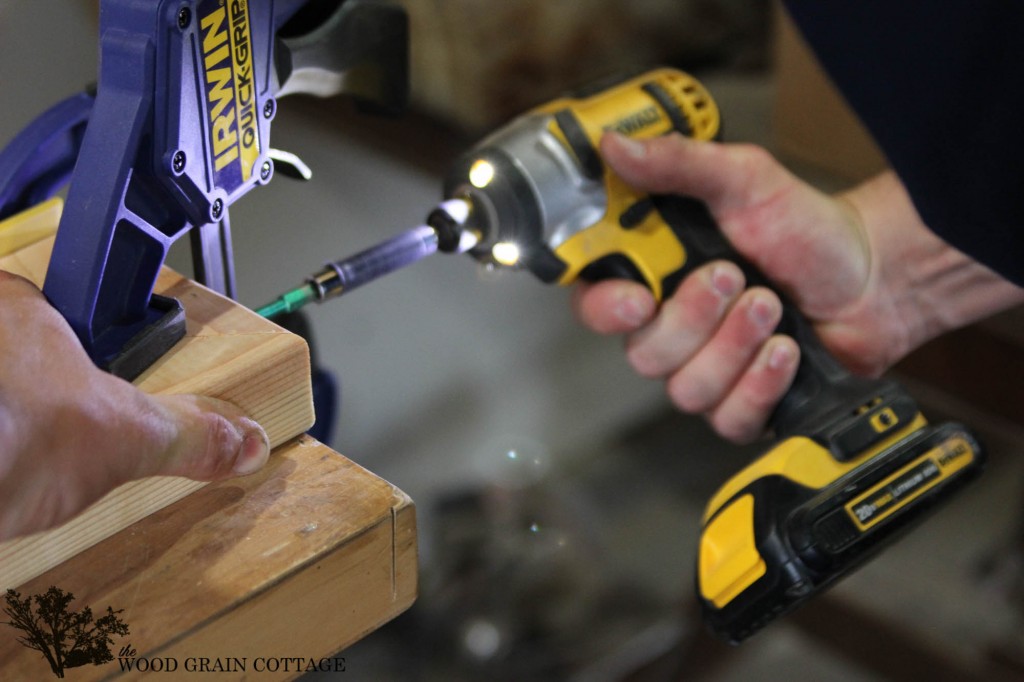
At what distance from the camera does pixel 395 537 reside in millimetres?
501

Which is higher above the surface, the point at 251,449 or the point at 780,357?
the point at 251,449

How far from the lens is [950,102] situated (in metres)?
0.73

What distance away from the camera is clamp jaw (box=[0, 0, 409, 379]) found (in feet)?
1.57

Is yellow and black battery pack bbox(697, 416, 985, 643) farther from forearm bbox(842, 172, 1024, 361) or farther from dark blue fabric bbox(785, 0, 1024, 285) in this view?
forearm bbox(842, 172, 1024, 361)

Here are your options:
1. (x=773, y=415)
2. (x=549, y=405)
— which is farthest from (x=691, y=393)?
(x=549, y=405)

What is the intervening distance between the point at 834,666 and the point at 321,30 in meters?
1.20

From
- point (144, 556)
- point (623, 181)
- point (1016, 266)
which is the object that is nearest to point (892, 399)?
point (1016, 266)

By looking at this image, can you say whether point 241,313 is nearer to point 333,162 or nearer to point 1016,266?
point 1016,266

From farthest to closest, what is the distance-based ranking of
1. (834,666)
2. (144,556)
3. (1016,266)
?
(834,666) < (1016,266) < (144,556)

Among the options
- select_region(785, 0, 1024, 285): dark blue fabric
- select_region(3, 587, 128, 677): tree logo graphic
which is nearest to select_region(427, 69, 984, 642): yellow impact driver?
select_region(785, 0, 1024, 285): dark blue fabric

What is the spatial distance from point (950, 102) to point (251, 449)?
0.57 m

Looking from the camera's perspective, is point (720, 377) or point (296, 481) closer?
point (296, 481)

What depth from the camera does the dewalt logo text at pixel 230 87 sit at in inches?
20.1

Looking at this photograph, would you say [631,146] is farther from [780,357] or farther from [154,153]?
[154,153]
